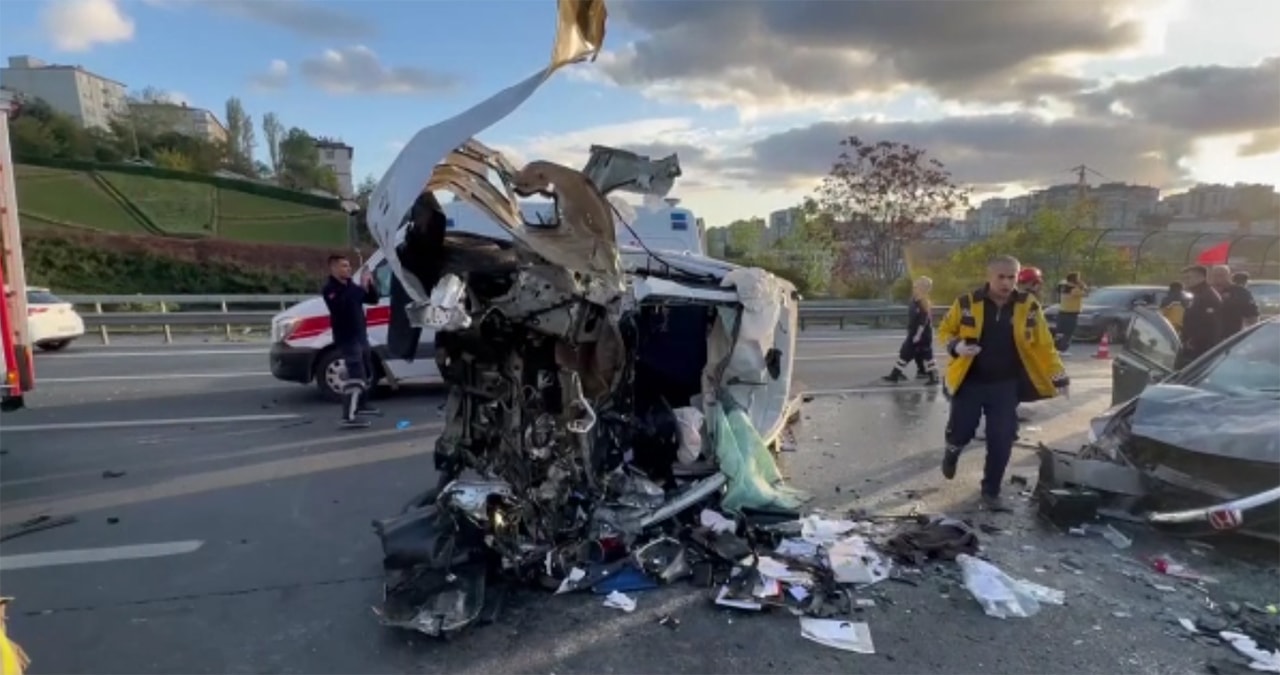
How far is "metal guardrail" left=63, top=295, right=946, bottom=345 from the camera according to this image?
13.4 m

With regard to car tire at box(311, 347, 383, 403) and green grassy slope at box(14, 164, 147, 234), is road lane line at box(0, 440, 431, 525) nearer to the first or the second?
car tire at box(311, 347, 383, 403)

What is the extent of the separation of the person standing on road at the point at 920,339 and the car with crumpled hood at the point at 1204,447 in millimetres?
4268

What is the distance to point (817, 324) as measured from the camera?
18.6 m

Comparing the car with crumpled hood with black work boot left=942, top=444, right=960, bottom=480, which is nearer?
the car with crumpled hood

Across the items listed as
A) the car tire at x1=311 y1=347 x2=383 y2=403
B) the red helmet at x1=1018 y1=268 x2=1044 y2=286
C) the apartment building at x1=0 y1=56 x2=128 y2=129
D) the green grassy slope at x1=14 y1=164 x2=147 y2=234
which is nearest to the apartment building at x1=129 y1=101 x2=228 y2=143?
the apartment building at x1=0 y1=56 x2=128 y2=129

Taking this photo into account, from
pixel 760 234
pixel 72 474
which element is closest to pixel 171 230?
pixel 760 234

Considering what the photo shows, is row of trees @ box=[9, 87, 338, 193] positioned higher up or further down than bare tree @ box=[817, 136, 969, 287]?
higher up

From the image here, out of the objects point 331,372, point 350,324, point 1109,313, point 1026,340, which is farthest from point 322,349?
point 1109,313

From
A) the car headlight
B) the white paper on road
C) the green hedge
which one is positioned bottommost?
the white paper on road

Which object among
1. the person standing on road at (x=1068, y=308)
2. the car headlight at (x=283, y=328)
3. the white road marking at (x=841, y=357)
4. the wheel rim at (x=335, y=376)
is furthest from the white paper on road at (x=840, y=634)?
the person standing on road at (x=1068, y=308)

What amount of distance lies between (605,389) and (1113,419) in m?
3.41

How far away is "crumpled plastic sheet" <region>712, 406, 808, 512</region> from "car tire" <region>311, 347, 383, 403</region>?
4.49 m

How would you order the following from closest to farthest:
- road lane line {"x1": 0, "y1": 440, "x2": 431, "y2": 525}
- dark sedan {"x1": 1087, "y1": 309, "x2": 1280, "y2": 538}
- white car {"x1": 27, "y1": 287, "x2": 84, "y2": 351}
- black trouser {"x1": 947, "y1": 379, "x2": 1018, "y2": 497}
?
dark sedan {"x1": 1087, "y1": 309, "x2": 1280, "y2": 538} < road lane line {"x1": 0, "y1": 440, "x2": 431, "y2": 525} < black trouser {"x1": 947, "y1": 379, "x2": 1018, "y2": 497} < white car {"x1": 27, "y1": 287, "x2": 84, "y2": 351}

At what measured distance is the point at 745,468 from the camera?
431 centimetres
